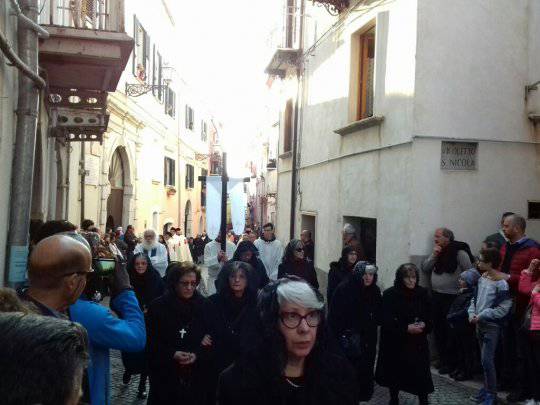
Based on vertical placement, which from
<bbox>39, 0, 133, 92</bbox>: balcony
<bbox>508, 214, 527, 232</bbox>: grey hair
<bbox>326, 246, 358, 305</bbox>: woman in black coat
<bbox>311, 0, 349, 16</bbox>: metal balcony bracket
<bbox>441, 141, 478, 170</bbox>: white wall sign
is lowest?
<bbox>326, 246, 358, 305</bbox>: woman in black coat

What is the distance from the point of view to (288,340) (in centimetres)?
274

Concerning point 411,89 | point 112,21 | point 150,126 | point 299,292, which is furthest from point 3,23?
point 150,126

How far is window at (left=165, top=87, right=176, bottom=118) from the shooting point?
24703 millimetres

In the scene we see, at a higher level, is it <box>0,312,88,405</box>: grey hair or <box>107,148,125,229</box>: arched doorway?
<box>107,148,125,229</box>: arched doorway

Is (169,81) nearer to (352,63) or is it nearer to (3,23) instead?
(352,63)

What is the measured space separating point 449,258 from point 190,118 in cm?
2533

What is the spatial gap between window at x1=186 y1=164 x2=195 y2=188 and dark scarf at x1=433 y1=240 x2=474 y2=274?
24146mm

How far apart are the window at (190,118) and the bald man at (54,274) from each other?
28.9 metres

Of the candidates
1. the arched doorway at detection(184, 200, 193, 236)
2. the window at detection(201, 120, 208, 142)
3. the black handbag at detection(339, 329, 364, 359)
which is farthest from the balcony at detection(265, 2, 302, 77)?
the window at detection(201, 120, 208, 142)

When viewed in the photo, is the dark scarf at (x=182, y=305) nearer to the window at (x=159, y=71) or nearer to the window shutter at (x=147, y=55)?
the window shutter at (x=147, y=55)

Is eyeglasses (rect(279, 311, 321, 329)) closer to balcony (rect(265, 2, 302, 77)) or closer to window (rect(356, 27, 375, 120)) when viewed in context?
window (rect(356, 27, 375, 120))

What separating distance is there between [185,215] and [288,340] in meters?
29.6

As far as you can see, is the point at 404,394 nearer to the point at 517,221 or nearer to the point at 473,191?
the point at 517,221

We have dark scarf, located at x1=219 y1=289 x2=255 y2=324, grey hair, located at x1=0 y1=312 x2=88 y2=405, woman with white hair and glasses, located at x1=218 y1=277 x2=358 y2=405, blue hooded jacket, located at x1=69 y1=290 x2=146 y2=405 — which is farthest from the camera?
dark scarf, located at x1=219 y1=289 x2=255 y2=324
